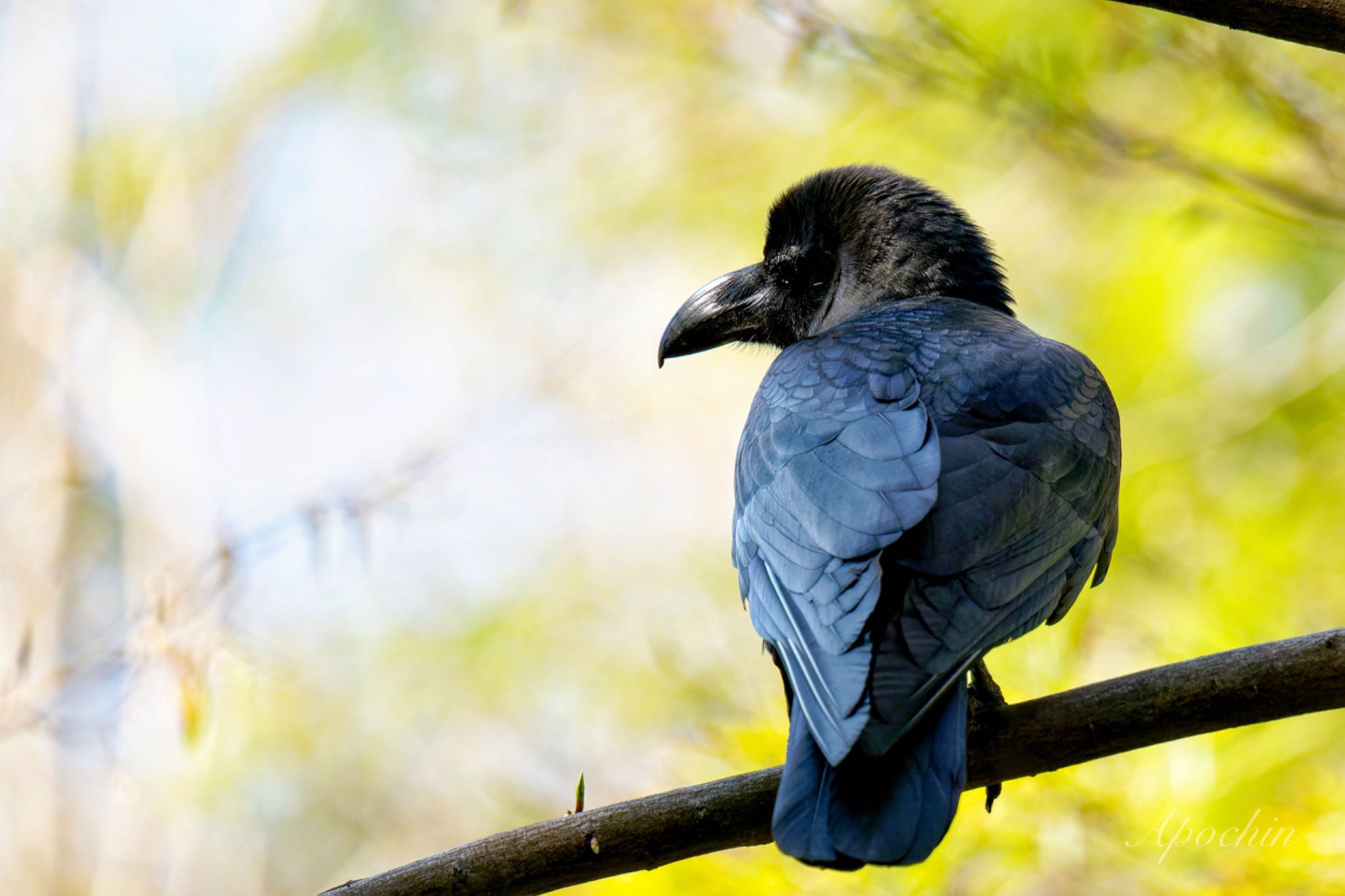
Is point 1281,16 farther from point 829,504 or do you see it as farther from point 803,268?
point 803,268

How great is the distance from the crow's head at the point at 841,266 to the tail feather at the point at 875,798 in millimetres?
2401

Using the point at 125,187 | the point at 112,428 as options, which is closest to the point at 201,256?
the point at 125,187

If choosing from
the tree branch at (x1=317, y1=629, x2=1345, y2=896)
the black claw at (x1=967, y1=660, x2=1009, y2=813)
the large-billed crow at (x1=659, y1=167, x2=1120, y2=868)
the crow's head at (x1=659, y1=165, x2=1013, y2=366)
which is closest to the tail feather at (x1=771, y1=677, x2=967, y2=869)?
Answer: the large-billed crow at (x1=659, y1=167, x2=1120, y2=868)

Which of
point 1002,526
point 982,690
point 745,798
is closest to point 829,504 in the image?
point 1002,526

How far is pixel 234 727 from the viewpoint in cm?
806

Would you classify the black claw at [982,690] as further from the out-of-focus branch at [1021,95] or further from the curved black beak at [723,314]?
the out-of-focus branch at [1021,95]

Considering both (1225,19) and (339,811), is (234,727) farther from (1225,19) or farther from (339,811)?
(1225,19)

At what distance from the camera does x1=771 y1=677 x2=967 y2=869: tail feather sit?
2.39 m

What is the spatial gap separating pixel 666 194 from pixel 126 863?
563 cm

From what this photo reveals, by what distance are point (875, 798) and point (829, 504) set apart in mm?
900

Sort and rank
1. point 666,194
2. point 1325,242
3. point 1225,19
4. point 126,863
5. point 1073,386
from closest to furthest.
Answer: point 1225,19
point 1073,386
point 1325,242
point 126,863
point 666,194

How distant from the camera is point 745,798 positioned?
2.73 metres

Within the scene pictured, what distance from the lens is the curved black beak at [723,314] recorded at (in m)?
5.06

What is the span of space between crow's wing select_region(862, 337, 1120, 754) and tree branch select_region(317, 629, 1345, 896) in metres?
0.32
